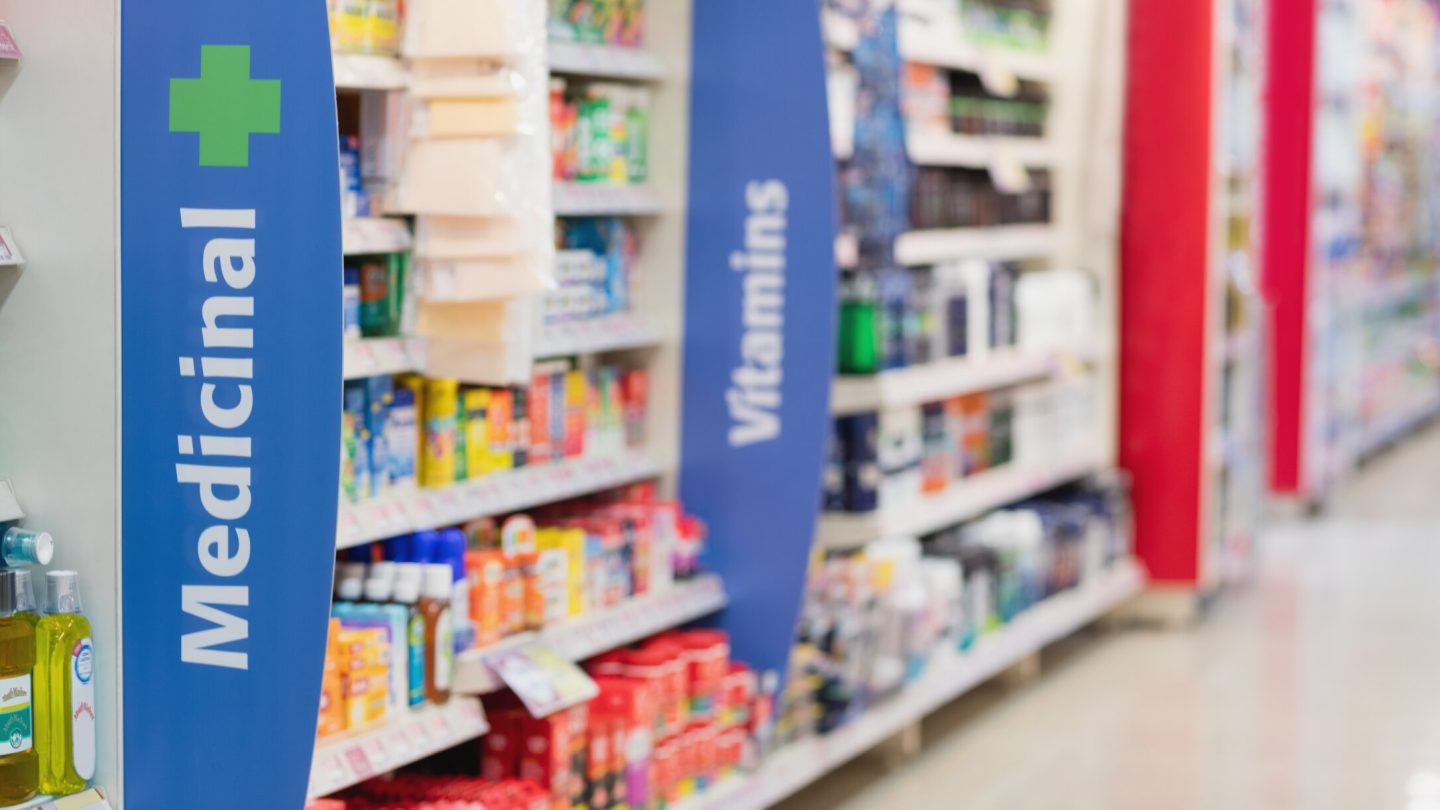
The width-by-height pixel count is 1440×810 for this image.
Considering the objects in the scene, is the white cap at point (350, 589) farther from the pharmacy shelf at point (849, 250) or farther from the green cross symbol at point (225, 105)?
the pharmacy shelf at point (849, 250)

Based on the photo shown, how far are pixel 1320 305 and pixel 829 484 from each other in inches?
230

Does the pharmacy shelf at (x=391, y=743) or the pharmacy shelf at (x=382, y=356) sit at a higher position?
the pharmacy shelf at (x=382, y=356)

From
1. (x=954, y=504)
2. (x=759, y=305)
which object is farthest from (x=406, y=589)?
(x=954, y=504)

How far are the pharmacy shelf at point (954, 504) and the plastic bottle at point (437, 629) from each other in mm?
1270

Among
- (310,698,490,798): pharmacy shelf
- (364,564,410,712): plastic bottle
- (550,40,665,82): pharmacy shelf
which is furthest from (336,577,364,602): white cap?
(550,40,665,82): pharmacy shelf

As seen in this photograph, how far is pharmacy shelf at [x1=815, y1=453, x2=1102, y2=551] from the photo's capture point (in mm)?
5184

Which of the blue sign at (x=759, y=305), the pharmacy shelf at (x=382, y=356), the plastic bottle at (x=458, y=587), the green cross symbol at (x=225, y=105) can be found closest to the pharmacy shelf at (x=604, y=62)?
the blue sign at (x=759, y=305)

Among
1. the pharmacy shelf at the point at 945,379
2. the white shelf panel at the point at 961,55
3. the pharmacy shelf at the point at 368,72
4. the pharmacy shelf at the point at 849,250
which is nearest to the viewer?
the pharmacy shelf at the point at 368,72

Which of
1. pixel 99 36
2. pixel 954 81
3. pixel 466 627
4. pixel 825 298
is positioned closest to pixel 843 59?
pixel 825 298

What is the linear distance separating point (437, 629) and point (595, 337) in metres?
0.97

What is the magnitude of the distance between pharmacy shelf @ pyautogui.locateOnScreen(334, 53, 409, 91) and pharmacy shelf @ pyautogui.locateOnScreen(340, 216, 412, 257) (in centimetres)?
24

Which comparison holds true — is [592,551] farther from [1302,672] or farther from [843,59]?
[1302,672]

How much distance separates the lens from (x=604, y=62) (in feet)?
14.3

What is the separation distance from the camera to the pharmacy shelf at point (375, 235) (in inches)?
137
